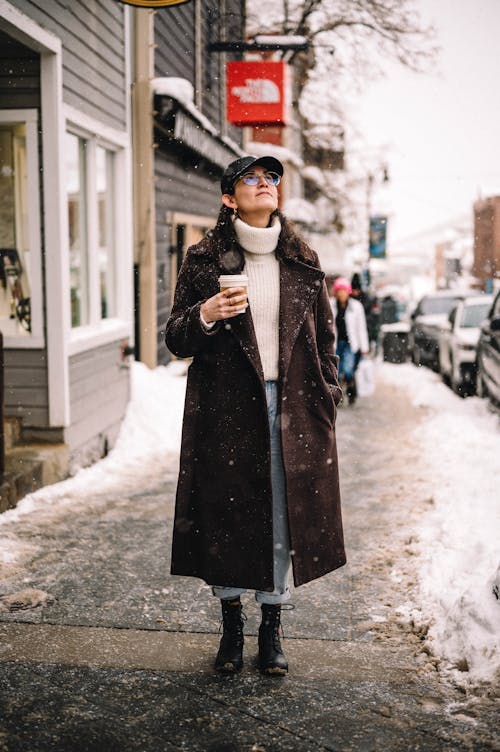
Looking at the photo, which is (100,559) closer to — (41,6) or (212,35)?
(41,6)

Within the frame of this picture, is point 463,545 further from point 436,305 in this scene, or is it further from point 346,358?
point 436,305

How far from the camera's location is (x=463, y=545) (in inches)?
199

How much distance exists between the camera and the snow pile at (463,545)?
367cm

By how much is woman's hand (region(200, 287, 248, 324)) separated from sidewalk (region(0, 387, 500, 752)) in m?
1.49

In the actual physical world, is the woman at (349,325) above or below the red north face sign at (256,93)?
below

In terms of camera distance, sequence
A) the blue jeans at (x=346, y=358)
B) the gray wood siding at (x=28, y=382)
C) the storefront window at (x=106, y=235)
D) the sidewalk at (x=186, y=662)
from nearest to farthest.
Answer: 1. the sidewalk at (x=186, y=662)
2. the gray wood siding at (x=28, y=382)
3. the storefront window at (x=106, y=235)
4. the blue jeans at (x=346, y=358)

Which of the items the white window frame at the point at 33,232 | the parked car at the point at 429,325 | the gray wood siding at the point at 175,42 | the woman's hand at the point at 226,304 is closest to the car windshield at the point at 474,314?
the parked car at the point at 429,325

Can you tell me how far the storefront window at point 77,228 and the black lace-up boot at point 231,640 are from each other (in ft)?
15.6

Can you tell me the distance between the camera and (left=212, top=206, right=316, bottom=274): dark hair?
11.6 ft

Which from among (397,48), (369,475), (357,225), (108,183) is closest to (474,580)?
(369,475)

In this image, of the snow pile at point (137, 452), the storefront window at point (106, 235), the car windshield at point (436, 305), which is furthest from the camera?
the car windshield at point (436, 305)

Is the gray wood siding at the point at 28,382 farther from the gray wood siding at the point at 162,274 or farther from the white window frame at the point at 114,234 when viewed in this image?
the gray wood siding at the point at 162,274

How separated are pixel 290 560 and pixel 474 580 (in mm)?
1168

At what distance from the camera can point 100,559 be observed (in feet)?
17.2
